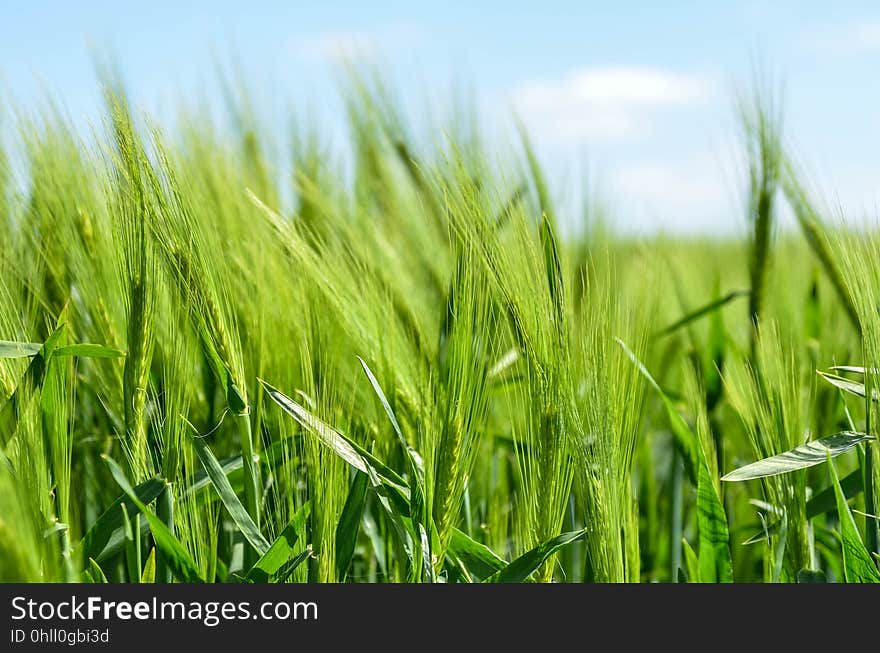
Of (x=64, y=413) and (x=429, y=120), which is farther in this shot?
(x=429, y=120)

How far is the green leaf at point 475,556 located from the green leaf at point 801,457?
18cm

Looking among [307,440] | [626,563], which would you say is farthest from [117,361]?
[626,563]

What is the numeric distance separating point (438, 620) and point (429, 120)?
0.43 meters

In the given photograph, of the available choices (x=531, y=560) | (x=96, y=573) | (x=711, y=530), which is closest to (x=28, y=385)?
(x=96, y=573)

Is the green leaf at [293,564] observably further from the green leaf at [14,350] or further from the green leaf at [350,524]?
the green leaf at [14,350]

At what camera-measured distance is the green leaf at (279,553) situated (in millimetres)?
546

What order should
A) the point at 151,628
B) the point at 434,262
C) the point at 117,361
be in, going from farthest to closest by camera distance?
the point at 434,262, the point at 117,361, the point at 151,628

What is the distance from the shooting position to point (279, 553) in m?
0.55

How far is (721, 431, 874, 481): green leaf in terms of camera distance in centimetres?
55

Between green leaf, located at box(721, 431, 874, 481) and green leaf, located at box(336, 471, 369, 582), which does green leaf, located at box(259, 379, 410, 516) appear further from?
green leaf, located at box(721, 431, 874, 481)

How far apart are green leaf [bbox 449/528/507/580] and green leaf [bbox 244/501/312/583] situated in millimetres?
111

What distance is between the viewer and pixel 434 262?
3.01 feet

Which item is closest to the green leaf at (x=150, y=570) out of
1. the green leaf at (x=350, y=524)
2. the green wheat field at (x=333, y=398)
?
the green wheat field at (x=333, y=398)

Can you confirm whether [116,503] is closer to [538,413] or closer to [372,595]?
[372,595]
